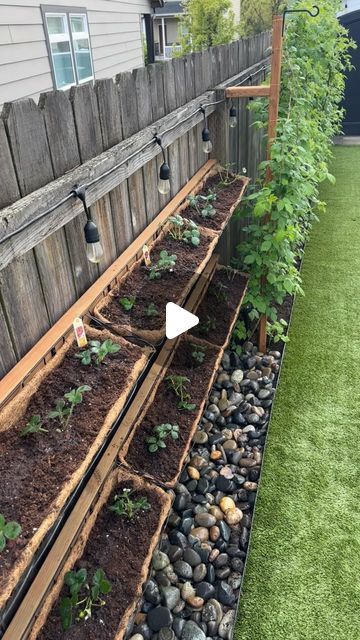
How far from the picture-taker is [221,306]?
3.11 metres

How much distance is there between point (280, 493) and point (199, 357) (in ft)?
2.66

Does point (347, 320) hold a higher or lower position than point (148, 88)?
lower

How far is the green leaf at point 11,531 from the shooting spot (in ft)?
3.86

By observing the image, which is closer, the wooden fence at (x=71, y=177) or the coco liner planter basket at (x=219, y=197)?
the wooden fence at (x=71, y=177)

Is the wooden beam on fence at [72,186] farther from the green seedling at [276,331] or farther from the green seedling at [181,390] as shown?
the green seedling at [276,331]

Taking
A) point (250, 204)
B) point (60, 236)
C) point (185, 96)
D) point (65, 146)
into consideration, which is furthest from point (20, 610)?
point (250, 204)

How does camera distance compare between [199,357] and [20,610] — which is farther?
[199,357]

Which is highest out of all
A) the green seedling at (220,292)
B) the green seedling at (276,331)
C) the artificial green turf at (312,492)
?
the green seedling at (220,292)

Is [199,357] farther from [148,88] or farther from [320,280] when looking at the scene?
[320,280]

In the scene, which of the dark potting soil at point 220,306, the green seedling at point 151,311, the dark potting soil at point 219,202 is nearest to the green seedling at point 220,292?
the dark potting soil at point 220,306

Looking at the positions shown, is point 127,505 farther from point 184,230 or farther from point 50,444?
point 184,230

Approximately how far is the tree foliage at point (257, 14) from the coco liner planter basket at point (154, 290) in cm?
1452

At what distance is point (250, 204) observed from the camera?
3625mm

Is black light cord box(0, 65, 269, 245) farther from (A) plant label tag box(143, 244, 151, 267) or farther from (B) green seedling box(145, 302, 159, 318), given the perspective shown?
(B) green seedling box(145, 302, 159, 318)
